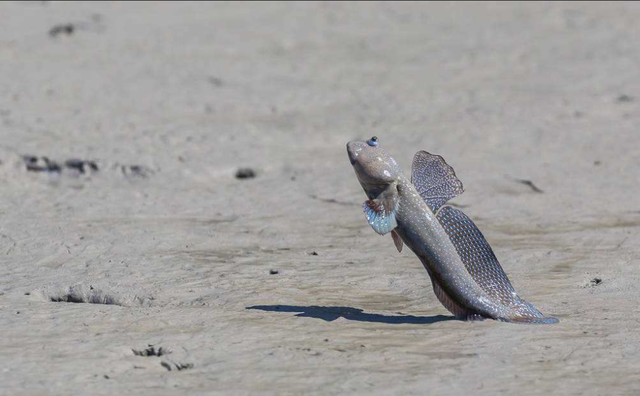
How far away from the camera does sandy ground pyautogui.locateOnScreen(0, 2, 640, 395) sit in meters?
3.74

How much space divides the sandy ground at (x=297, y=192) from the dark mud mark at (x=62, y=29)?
57 mm

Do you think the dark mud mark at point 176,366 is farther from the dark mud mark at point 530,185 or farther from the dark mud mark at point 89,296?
the dark mud mark at point 530,185

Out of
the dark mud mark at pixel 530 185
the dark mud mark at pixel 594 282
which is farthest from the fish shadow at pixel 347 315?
the dark mud mark at pixel 530 185

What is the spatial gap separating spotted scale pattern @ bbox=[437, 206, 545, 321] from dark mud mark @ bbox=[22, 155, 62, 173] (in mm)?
3134

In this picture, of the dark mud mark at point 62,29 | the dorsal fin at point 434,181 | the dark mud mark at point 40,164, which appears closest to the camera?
the dorsal fin at point 434,181

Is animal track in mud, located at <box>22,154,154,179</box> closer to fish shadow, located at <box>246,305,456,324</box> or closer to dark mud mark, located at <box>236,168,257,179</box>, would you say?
dark mud mark, located at <box>236,168,257,179</box>

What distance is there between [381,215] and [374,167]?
0.17m

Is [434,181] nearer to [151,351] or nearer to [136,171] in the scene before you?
[151,351]

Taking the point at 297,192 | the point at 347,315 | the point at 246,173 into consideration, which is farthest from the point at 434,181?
the point at 246,173

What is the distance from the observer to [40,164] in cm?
666

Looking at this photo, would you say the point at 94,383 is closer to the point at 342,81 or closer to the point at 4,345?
the point at 4,345

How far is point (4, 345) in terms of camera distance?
12.7 ft

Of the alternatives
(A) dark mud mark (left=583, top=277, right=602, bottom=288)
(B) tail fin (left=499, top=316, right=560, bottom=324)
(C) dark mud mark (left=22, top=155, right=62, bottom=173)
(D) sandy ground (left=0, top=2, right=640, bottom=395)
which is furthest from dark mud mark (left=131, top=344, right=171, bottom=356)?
(C) dark mud mark (left=22, top=155, right=62, bottom=173)

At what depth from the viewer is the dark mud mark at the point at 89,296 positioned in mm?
4492
